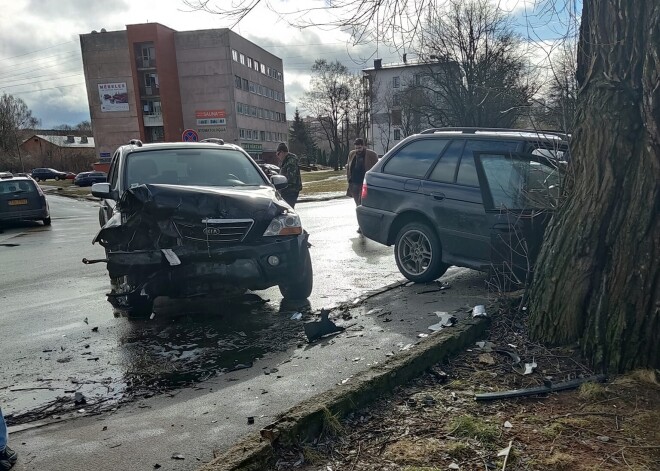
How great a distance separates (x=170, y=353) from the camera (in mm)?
4461

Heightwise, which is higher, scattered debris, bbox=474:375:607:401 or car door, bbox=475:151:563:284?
car door, bbox=475:151:563:284

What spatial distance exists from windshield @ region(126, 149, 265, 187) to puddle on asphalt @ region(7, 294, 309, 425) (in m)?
1.52

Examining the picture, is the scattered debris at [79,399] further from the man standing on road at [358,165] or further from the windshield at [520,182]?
the man standing on road at [358,165]

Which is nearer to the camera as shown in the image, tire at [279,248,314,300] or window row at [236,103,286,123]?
tire at [279,248,314,300]

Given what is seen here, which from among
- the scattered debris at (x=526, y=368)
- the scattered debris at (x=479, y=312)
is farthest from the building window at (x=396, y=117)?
the scattered debris at (x=526, y=368)

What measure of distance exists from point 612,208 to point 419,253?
3.01m

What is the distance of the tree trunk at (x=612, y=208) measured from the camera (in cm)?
320

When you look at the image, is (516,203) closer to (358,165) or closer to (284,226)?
(284,226)

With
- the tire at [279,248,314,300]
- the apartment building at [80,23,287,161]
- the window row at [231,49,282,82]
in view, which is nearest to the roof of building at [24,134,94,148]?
the apartment building at [80,23,287,161]

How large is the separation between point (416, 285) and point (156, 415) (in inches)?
151

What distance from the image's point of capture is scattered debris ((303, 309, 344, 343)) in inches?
181

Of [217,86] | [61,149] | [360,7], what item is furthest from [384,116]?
[360,7]

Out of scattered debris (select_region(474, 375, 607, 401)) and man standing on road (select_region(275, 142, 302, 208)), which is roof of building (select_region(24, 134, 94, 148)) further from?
scattered debris (select_region(474, 375, 607, 401))

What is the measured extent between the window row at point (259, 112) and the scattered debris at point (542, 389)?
63.6 metres
